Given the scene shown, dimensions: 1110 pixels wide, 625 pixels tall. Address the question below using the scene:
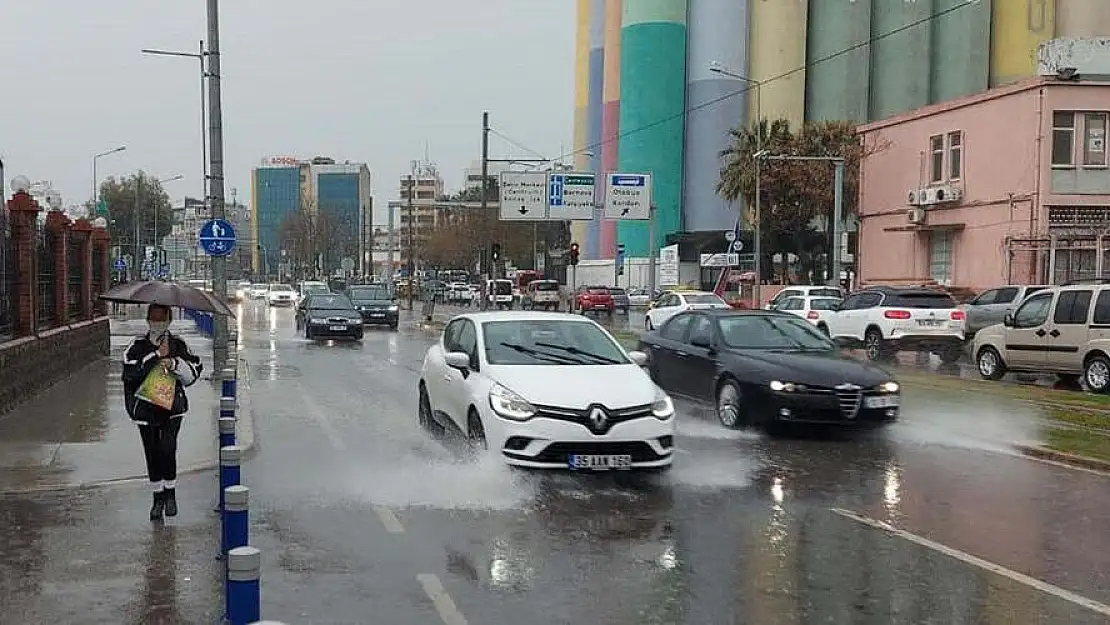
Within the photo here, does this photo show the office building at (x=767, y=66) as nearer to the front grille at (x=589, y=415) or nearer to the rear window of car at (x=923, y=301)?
the rear window of car at (x=923, y=301)

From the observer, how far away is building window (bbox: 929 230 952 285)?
37.3 metres

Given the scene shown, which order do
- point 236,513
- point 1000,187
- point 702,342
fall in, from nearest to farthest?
1. point 236,513
2. point 702,342
3. point 1000,187

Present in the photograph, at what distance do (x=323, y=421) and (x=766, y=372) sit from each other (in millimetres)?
5629

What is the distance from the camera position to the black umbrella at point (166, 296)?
26.0 ft

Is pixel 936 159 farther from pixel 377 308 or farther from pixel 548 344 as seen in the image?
pixel 548 344

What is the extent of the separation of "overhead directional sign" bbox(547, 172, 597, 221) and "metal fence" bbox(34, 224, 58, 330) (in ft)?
78.2

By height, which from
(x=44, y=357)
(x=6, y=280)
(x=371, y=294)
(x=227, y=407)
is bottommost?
(x=44, y=357)

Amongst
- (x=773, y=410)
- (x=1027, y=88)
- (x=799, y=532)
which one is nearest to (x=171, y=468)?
(x=799, y=532)

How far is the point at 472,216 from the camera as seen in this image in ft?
283

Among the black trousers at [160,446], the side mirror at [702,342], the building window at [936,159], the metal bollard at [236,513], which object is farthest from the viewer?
the building window at [936,159]

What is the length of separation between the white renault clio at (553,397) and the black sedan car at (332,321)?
20.7m

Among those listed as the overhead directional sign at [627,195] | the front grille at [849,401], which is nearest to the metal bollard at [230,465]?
the front grille at [849,401]

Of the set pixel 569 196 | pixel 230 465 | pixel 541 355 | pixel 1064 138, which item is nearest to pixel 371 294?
pixel 569 196

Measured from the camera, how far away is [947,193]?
119 feet
